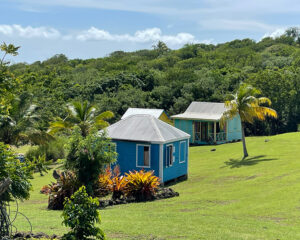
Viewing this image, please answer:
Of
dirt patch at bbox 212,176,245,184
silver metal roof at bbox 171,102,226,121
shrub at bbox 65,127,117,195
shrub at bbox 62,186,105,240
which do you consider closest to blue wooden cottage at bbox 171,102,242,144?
silver metal roof at bbox 171,102,226,121

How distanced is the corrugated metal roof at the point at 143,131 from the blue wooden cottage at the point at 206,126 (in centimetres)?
1785

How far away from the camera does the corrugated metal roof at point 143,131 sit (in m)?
26.3

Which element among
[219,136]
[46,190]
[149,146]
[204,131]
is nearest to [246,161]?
[149,146]

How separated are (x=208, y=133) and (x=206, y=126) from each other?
983 millimetres

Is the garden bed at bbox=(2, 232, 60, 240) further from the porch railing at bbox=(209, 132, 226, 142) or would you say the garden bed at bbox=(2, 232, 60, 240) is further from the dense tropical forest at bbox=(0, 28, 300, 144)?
the porch railing at bbox=(209, 132, 226, 142)

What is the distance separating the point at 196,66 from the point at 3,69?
71.3 meters

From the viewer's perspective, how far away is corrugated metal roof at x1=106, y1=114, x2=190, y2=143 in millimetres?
26297

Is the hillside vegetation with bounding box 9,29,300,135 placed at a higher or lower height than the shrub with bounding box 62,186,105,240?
higher

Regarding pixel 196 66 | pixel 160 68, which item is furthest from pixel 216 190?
pixel 160 68

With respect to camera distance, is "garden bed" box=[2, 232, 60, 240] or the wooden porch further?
the wooden porch

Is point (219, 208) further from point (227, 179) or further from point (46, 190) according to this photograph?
point (46, 190)

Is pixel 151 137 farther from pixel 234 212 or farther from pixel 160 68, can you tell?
pixel 160 68

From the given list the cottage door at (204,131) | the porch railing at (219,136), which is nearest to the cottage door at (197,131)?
the cottage door at (204,131)

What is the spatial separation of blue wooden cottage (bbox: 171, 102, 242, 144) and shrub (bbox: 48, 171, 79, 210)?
2605 cm
